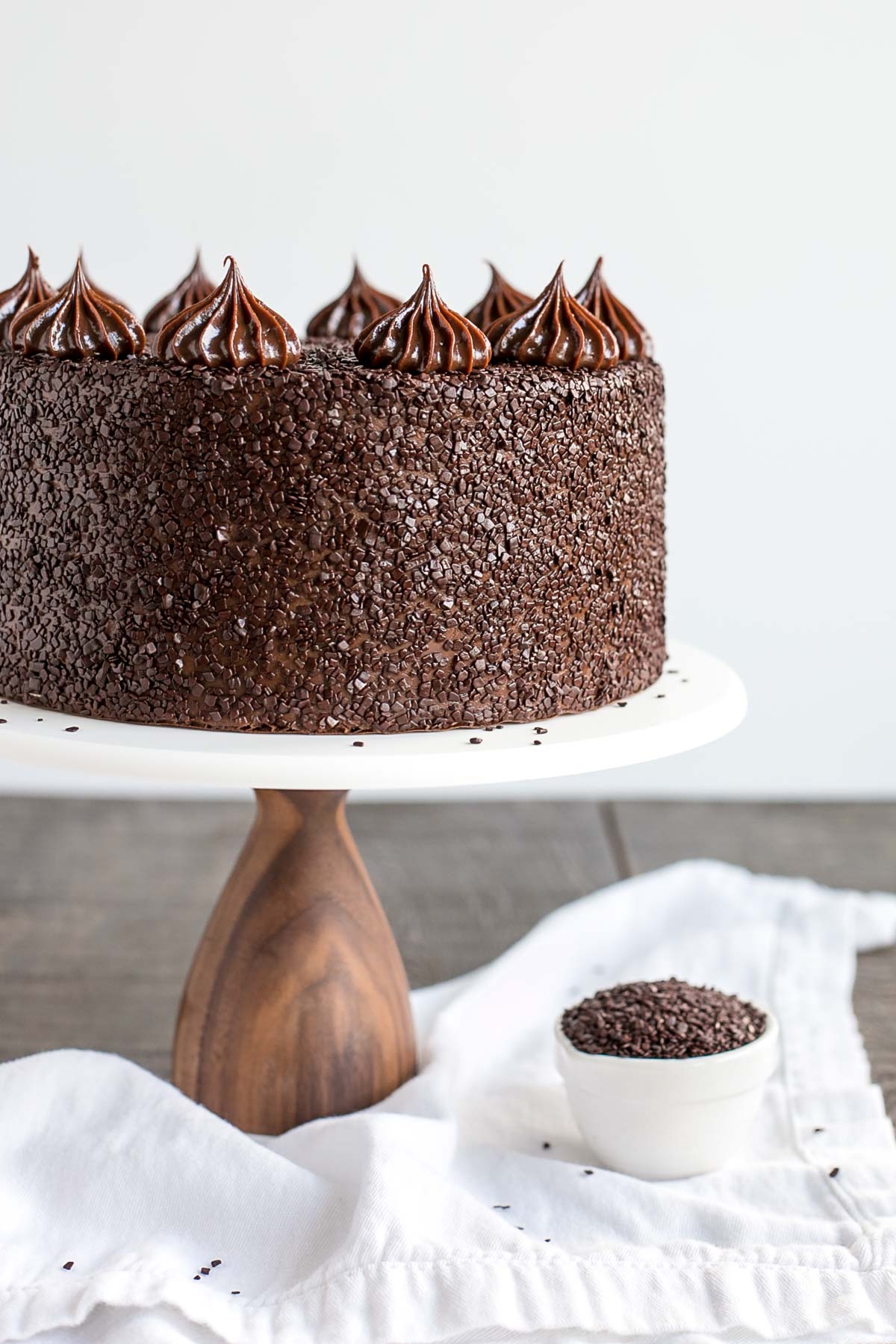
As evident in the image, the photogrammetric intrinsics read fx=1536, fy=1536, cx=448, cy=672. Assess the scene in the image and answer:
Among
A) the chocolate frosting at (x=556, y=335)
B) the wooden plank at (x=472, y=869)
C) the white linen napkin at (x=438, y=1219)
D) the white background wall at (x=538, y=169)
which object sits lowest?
the wooden plank at (x=472, y=869)

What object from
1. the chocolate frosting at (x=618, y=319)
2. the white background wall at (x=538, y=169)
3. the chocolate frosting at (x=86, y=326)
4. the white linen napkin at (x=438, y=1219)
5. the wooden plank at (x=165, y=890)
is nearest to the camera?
the white linen napkin at (x=438, y=1219)

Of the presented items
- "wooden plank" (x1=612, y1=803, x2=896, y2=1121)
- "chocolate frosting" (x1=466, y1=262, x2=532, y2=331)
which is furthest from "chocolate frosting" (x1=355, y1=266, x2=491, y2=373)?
"wooden plank" (x1=612, y1=803, x2=896, y2=1121)

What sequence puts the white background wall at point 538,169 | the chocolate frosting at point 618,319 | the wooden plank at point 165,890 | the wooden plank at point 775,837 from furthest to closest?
the white background wall at point 538,169, the wooden plank at point 775,837, the wooden plank at point 165,890, the chocolate frosting at point 618,319

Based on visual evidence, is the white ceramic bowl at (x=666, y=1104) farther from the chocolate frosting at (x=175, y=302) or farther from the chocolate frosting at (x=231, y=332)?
the chocolate frosting at (x=175, y=302)

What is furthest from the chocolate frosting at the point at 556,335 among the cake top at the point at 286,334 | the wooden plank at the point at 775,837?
the wooden plank at the point at 775,837

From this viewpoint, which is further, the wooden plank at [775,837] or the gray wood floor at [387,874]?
the wooden plank at [775,837]

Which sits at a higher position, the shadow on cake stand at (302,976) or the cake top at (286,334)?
the cake top at (286,334)

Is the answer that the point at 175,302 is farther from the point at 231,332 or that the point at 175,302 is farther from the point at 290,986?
the point at 290,986
